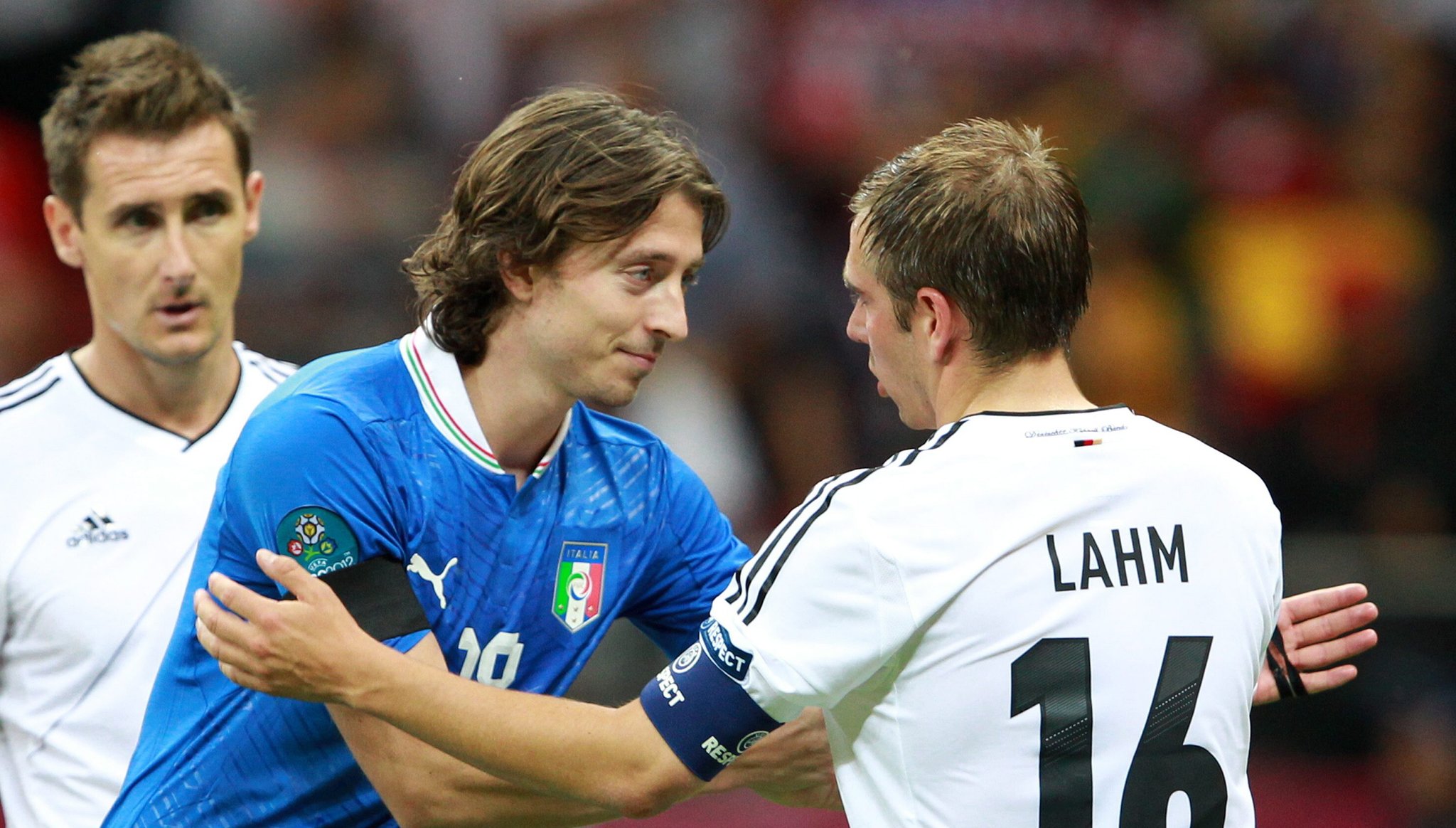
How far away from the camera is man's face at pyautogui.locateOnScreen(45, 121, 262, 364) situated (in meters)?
4.48

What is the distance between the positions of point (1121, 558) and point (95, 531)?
2.81 metres

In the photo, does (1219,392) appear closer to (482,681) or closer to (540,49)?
(540,49)

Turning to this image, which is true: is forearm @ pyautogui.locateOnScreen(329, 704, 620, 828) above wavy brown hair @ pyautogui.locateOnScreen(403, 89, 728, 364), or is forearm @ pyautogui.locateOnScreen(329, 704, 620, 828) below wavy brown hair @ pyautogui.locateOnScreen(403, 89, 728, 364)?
below

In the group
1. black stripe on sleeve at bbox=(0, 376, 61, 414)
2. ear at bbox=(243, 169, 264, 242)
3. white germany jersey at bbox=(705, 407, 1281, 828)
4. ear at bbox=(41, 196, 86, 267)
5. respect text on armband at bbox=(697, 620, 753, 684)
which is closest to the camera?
white germany jersey at bbox=(705, 407, 1281, 828)

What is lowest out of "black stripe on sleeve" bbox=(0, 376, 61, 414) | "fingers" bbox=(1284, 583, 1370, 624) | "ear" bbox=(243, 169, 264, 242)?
"fingers" bbox=(1284, 583, 1370, 624)

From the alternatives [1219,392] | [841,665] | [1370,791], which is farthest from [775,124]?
[841,665]

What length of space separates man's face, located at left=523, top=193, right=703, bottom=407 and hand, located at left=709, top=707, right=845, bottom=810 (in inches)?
33.8

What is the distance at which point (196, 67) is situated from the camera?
4.80 meters

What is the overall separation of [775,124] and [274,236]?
124 inches

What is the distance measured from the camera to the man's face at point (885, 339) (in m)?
3.20

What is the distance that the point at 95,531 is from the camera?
14.3 feet

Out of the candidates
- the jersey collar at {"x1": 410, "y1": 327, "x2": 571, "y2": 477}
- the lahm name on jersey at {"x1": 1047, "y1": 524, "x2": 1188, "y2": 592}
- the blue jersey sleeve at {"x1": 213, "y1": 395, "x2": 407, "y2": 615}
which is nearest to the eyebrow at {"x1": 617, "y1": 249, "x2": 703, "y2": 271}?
the jersey collar at {"x1": 410, "y1": 327, "x2": 571, "y2": 477}

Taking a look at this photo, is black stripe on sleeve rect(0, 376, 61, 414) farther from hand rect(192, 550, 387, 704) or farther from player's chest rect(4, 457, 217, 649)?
hand rect(192, 550, 387, 704)

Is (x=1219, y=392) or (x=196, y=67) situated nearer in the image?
(x=196, y=67)
